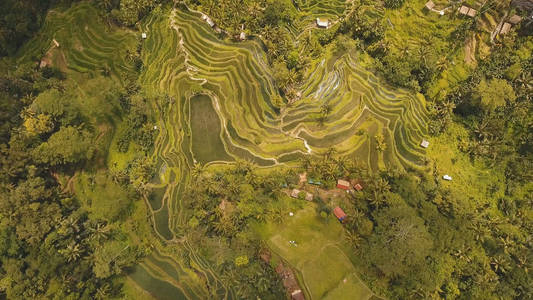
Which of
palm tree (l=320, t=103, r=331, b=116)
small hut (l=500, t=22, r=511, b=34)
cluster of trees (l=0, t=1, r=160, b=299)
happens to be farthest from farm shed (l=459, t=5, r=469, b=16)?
cluster of trees (l=0, t=1, r=160, b=299)

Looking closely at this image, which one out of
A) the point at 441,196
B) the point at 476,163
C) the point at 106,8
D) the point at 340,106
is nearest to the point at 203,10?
the point at 106,8

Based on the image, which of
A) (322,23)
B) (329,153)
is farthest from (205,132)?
(322,23)

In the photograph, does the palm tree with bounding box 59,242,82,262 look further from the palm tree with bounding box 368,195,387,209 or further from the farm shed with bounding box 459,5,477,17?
the farm shed with bounding box 459,5,477,17

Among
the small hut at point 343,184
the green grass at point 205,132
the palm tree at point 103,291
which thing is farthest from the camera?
the green grass at point 205,132

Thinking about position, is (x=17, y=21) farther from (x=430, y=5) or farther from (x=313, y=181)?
(x=430, y=5)

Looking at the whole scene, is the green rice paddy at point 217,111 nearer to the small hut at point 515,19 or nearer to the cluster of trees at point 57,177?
the cluster of trees at point 57,177

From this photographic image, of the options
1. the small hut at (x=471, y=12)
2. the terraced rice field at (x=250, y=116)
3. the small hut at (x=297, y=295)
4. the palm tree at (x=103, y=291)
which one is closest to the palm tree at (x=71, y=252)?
the palm tree at (x=103, y=291)
